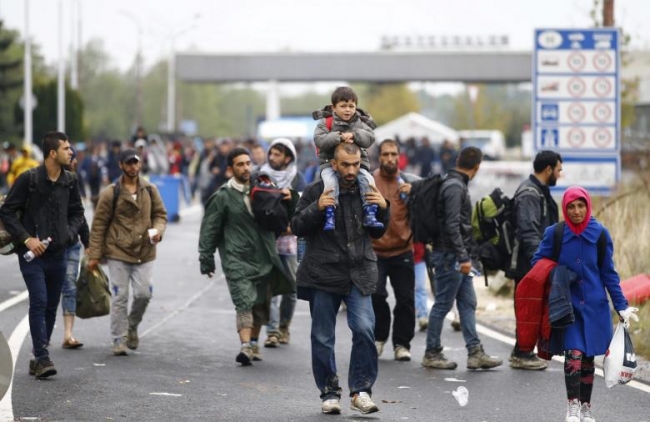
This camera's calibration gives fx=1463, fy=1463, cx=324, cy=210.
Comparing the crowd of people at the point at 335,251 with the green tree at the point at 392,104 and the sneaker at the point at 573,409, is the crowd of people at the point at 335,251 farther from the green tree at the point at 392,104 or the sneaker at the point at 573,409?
the green tree at the point at 392,104

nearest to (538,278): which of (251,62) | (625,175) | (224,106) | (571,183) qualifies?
(571,183)

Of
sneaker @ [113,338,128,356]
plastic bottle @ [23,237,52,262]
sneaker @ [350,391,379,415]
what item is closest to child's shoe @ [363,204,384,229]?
sneaker @ [350,391,379,415]

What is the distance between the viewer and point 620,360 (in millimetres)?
8898

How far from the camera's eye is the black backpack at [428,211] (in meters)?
11.6

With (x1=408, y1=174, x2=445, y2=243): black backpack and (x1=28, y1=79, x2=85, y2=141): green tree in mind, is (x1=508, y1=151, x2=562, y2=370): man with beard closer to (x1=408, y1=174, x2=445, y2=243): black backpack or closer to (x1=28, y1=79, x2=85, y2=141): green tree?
(x1=408, y1=174, x2=445, y2=243): black backpack

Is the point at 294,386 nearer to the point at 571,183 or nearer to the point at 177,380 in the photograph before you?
the point at 177,380

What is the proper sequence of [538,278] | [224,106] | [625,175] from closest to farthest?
1. [538,278]
2. [625,175]
3. [224,106]

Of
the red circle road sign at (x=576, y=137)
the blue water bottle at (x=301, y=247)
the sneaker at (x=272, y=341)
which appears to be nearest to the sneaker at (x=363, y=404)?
the blue water bottle at (x=301, y=247)

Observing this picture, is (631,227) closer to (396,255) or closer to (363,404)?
(396,255)

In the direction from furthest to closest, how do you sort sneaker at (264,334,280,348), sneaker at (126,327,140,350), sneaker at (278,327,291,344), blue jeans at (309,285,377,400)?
sneaker at (278,327,291,344)
sneaker at (264,334,280,348)
sneaker at (126,327,140,350)
blue jeans at (309,285,377,400)

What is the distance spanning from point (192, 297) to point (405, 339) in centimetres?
533

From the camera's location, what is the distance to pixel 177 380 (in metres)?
10.7

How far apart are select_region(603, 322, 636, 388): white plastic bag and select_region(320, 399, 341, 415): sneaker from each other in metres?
1.72

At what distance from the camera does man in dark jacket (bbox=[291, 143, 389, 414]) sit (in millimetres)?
9297
